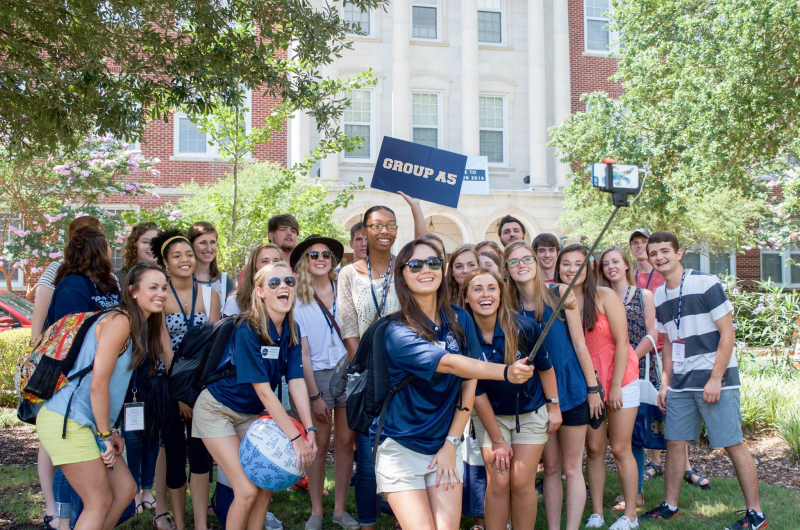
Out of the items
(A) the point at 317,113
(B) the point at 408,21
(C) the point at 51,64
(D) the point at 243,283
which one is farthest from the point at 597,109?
(D) the point at 243,283

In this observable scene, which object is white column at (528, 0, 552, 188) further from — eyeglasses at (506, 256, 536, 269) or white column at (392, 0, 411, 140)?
eyeglasses at (506, 256, 536, 269)

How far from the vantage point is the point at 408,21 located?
2059 centimetres

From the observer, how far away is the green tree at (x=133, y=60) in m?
6.67

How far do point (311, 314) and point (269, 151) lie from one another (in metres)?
15.8

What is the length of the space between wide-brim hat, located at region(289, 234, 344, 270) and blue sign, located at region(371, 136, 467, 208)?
0.61 metres

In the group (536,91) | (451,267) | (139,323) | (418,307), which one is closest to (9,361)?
(139,323)

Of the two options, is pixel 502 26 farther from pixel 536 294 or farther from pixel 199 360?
pixel 199 360

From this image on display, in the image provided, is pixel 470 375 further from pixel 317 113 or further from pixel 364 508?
pixel 317 113

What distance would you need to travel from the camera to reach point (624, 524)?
4.86 metres

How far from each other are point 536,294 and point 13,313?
34.3 feet

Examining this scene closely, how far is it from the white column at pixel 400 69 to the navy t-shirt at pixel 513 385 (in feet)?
54.8

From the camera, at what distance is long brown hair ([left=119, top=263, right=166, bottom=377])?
411 centimetres

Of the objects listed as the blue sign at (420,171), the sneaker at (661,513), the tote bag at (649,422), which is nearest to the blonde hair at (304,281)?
the blue sign at (420,171)

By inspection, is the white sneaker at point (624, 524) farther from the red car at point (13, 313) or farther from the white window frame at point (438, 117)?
the white window frame at point (438, 117)
